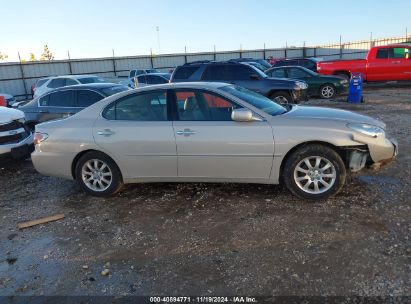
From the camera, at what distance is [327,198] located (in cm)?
472

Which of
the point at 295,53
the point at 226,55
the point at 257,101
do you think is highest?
the point at 226,55

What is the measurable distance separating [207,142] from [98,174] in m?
1.70

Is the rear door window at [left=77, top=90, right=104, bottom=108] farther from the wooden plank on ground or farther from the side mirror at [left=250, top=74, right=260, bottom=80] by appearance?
the side mirror at [left=250, top=74, right=260, bottom=80]

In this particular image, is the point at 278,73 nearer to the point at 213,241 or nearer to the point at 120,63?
the point at 213,241

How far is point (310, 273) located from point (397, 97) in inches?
526

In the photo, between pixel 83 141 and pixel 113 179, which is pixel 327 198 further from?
pixel 83 141

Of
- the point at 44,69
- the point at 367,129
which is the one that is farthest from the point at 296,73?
the point at 44,69

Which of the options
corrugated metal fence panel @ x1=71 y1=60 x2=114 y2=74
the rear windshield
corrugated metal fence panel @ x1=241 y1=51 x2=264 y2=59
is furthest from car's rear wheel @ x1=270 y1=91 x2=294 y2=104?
corrugated metal fence panel @ x1=241 y1=51 x2=264 y2=59

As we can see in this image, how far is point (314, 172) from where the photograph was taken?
183 inches

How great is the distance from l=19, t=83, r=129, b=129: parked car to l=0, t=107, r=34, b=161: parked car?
1.37 metres

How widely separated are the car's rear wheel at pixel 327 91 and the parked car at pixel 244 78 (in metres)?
3.28

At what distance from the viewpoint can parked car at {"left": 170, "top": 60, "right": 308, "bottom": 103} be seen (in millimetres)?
11977

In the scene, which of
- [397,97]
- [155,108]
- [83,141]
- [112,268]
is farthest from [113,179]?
[397,97]

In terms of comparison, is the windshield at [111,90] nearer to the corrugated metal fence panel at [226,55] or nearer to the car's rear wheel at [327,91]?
the car's rear wheel at [327,91]
